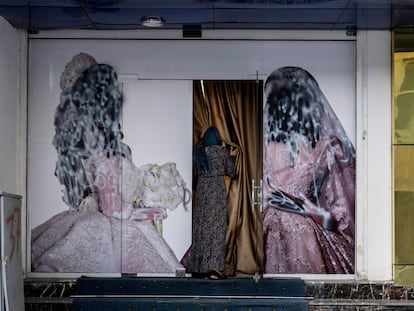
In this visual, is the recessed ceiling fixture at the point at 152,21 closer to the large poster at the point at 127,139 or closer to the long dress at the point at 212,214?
the large poster at the point at 127,139

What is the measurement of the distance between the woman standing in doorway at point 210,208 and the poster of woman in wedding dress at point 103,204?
34 cm

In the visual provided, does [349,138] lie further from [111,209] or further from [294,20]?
[111,209]

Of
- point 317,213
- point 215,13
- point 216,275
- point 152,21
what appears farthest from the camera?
point 317,213

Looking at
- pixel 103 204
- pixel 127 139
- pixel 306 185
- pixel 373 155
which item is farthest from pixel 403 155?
pixel 103 204

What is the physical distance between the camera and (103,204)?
28.2 feet

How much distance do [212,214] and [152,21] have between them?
2.13 meters

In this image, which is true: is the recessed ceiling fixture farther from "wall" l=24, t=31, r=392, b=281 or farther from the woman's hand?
the woman's hand

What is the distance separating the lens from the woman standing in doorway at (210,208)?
326 inches

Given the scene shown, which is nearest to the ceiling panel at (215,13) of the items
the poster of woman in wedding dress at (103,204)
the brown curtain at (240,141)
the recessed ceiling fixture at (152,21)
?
the recessed ceiling fixture at (152,21)

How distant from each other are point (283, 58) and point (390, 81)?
3.90ft

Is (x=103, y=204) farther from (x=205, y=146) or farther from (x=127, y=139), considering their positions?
(x=205, y=146)

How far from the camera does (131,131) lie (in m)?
8.65

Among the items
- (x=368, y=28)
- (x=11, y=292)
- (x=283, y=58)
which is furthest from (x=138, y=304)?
(x=368, y=28)

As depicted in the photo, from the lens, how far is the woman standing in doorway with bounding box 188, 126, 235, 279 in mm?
8281
